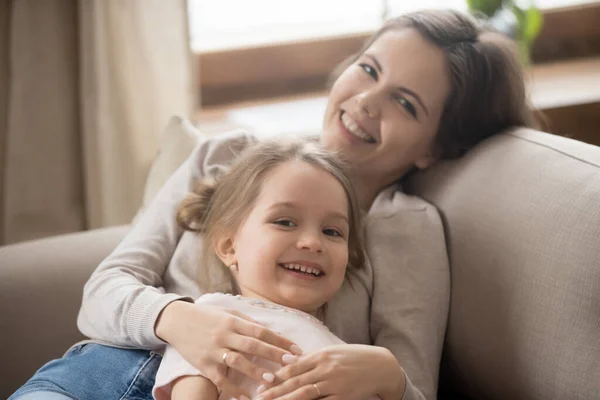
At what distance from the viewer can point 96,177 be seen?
92.5 inches

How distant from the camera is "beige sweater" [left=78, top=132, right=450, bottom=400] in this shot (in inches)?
52.8

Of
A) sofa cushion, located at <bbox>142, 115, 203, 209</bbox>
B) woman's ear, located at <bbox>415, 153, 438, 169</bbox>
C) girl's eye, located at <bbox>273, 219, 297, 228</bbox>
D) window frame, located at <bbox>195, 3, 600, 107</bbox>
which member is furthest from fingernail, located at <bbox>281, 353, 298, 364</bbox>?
window frame, located at <bbox>195, 3, 600, 107</bbox>

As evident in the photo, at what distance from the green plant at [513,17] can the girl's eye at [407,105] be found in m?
1.14

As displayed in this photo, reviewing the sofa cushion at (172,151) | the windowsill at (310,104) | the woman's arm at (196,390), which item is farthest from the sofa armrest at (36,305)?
the windowsill at (310,104)

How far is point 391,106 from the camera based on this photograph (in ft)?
5.34

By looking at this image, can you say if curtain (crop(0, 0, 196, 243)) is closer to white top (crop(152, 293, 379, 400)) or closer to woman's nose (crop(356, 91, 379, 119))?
woman's nose (crop(356, 91, 379, 119))

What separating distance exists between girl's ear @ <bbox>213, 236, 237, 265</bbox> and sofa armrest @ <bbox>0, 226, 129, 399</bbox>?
409 millimetres

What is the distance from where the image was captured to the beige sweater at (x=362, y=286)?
134 centimetres

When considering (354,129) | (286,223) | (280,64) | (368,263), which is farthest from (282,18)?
(286,223)

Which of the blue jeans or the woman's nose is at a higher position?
the woman's nose

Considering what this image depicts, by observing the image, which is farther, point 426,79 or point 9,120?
point 9,120

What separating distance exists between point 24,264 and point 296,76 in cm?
174

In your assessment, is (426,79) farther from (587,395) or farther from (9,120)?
(9,120)

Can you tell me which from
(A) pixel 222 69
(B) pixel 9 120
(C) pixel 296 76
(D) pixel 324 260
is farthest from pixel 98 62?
(D) pixel 324 260
